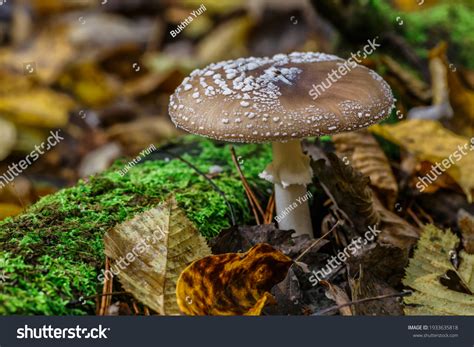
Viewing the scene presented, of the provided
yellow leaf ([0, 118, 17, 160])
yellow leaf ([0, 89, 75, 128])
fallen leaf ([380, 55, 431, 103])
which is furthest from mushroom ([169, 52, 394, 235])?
yellow leaf ([0, 89, 75, 128])

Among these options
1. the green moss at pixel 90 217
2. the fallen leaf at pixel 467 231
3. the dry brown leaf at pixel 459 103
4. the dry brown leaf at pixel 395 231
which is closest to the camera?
the green moss at pixel 90 217

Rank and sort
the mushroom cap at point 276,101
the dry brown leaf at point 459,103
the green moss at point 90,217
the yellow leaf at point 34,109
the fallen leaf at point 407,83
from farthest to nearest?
1. the yellow leaf at point 34,109
2. the fallen leaf at point 407,83
3. the dry brown leaf at point 459,103
4. the mushroom cap at point 276,101
5. the green moss at point 90,217

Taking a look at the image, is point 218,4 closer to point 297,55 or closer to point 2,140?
point 2,140

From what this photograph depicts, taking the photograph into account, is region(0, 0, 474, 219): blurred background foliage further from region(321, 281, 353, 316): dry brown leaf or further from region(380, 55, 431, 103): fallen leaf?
region(321, 281, 353, 316): dry brown leaf
